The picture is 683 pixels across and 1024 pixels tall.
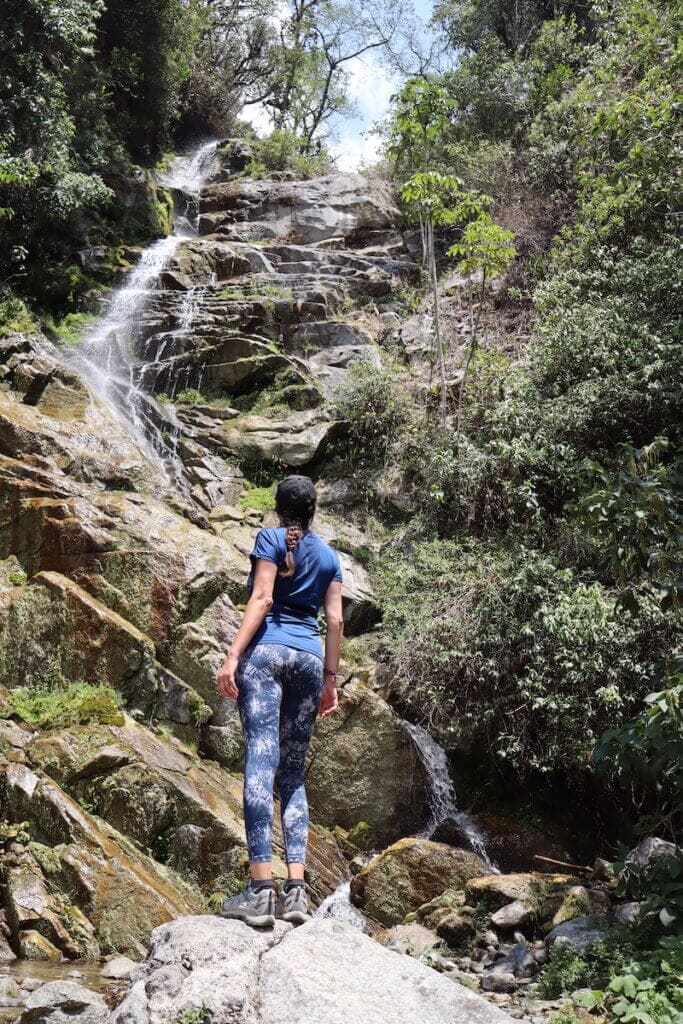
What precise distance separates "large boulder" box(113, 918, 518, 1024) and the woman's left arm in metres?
1.06

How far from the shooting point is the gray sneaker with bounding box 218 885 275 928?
350 cm

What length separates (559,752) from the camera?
8336 millimetres

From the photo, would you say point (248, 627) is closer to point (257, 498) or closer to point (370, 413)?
point (257, 498)

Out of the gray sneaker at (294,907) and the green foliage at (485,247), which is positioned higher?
the green foliage at (485,247)

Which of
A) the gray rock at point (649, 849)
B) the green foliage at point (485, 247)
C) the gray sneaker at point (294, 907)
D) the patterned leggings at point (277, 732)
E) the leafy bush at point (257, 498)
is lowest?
the gray rock at point (649, 849)

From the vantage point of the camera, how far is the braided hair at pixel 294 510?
4207 mm

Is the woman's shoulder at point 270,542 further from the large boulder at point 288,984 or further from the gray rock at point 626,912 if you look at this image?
the gray rock at point 626,912

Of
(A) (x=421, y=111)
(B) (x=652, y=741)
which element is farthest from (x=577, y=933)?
(A) (x=421, y=111)

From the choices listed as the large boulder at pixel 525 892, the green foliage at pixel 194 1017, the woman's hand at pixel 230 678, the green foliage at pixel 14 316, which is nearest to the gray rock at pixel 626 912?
the large boulder at pixel 525 892

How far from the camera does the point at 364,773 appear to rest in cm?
870

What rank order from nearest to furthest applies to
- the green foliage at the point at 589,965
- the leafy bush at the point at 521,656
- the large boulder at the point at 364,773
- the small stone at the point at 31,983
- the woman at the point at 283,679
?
1. the woman at the point at 283,679
2. the small stone at the point at 31,983
3. the green foliage at the point at 589,965
4. the leafy bush at the point at 521,656
5. the large boulder at the point at 364,773

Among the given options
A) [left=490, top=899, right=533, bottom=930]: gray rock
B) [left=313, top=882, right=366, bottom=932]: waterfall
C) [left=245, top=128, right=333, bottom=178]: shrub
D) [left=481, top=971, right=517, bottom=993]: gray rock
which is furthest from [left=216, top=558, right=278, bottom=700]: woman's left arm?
[left=245, top=128, right=333, bottom=178]: shrub

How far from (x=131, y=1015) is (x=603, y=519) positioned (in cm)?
384

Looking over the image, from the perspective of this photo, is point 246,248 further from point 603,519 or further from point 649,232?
point 603,519
